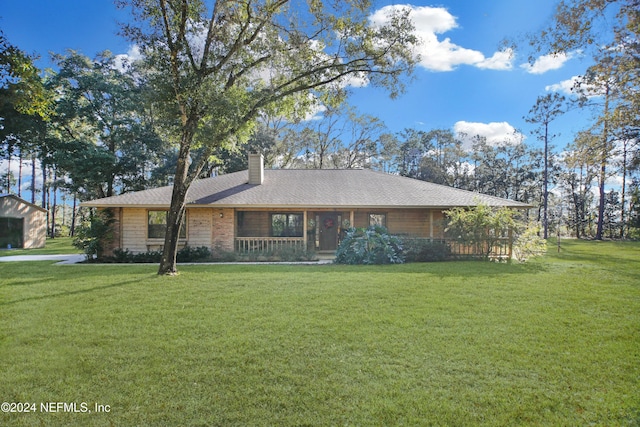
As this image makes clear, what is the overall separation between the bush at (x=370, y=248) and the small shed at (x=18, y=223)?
809 inches

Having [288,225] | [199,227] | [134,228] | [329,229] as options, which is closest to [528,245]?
[329,229]

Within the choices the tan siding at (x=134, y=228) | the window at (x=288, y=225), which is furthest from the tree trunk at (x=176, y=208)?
the window at (x=288, y=225)

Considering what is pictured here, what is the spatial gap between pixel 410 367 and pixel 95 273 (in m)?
10.6

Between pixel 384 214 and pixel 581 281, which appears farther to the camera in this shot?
pixel 384 214

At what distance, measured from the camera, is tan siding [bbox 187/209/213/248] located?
15.4m

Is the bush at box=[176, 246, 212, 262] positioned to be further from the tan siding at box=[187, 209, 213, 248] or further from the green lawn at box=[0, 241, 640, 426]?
the green lawn at box=[0, 241, 640, 426]

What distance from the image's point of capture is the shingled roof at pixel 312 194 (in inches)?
596

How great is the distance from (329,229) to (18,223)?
1930cm

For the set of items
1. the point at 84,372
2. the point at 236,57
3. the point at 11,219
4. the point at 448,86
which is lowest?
the point at 84,372

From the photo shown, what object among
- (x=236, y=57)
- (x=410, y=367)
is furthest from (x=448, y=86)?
(x=410, y=367)

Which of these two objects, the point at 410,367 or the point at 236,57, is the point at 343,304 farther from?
the point at 236,57

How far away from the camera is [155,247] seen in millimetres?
15430

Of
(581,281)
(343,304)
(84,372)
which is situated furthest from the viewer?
(581,281)

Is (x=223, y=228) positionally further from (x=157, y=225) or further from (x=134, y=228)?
(x=134, y=228)
